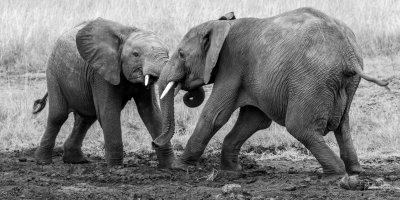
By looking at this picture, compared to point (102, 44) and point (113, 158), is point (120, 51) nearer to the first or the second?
point (102, 44)

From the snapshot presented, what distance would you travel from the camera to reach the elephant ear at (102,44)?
387 inches

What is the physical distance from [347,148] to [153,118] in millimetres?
Result: 1905

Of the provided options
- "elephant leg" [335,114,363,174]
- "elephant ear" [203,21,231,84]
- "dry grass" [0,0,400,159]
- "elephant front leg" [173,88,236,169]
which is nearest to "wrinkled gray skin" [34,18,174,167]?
"elephant ear" [203,21,231,84]

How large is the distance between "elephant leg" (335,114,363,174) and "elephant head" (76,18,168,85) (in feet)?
5.45

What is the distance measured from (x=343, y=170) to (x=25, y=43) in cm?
702

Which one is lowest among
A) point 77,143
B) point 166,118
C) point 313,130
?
point 77,143

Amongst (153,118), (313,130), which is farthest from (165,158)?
(313,130)

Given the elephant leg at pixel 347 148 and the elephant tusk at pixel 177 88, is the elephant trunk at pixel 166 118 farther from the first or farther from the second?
the elephant leg at pixel 347 148

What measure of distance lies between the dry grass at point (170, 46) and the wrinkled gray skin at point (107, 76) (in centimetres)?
120

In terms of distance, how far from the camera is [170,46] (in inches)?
582

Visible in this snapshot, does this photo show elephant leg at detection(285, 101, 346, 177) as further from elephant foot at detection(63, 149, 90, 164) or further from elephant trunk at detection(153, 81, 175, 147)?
elephant foot at detection(63, 149, 90, 164)

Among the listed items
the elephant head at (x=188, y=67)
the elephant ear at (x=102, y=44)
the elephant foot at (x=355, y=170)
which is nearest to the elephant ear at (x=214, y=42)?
the elephant head at (x=188, y=67)

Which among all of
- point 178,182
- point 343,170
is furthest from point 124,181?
point 343,170

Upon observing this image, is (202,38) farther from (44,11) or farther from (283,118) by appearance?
(44,11)
